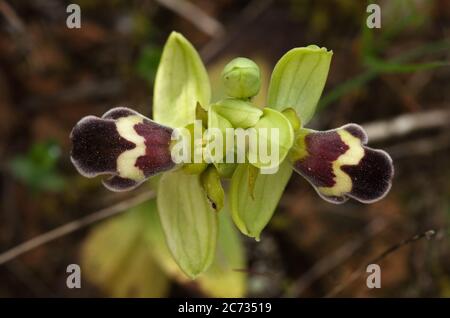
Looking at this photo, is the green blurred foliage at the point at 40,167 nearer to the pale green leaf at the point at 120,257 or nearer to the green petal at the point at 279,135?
the pale green leaf at the point at 120,257

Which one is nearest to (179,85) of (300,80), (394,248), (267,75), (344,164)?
(300,80)

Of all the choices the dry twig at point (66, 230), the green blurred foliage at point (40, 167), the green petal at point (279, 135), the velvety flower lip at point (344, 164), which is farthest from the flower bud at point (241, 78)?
the green blurred foliage at point (40, 167)

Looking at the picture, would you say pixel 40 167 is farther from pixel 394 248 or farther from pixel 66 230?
pixel 394 248
